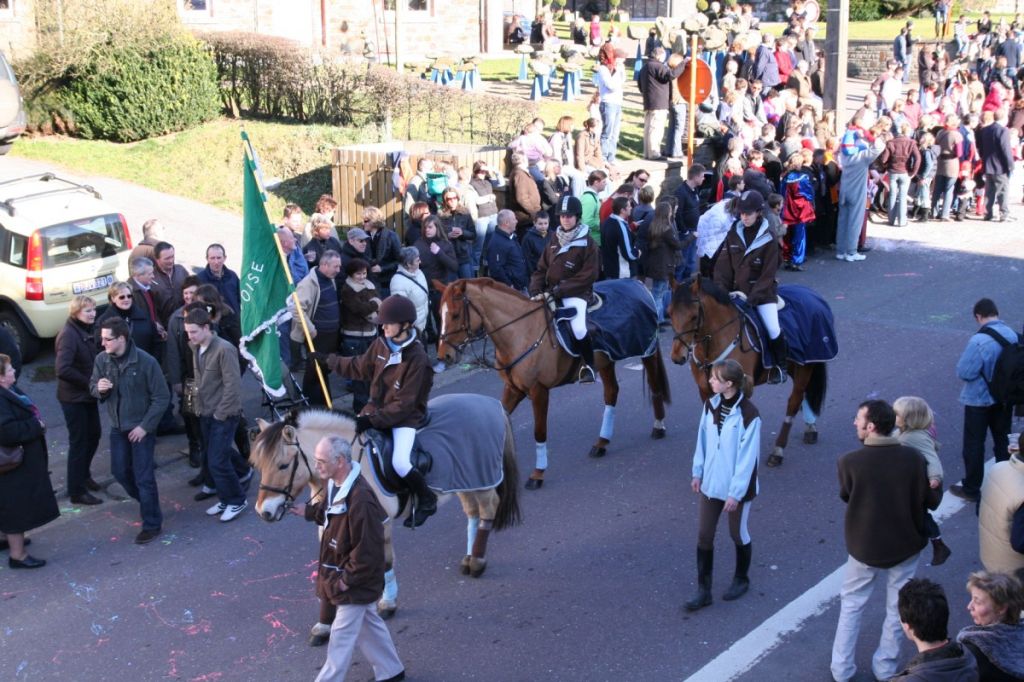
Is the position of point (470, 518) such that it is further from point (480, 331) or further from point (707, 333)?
point (707, 333)

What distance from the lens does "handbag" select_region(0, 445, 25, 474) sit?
345 inches

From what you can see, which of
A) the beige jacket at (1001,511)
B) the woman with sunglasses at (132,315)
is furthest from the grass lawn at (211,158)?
the beige jacket at (1001,511)

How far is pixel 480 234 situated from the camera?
50.2 feet

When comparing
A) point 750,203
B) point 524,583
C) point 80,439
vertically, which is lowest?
point 524,583

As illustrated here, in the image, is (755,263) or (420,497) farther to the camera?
(755,263)

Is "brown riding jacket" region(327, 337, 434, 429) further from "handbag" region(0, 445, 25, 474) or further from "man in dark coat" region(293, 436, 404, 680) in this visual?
"handbag" region(0, 445, 25, 474)

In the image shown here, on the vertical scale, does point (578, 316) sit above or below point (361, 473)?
above

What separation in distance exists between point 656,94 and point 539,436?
1235 cm

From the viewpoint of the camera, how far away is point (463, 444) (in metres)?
8.28

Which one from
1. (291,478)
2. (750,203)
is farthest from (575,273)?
(291,478)

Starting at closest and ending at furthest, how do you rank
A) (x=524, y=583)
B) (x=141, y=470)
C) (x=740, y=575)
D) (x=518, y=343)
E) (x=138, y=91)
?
(x=740, y=575)
(x=524, y=583)
(x=141, y=470)
(x=518, y=343)
(x=138, y=91)

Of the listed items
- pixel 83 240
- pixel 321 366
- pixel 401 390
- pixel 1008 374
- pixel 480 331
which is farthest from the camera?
pixel 83 240

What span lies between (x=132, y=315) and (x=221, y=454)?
1.96 metres

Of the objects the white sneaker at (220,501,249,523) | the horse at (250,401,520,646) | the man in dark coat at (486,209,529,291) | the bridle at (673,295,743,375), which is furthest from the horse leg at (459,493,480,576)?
the man in dark coat at (486,209,529,291)
